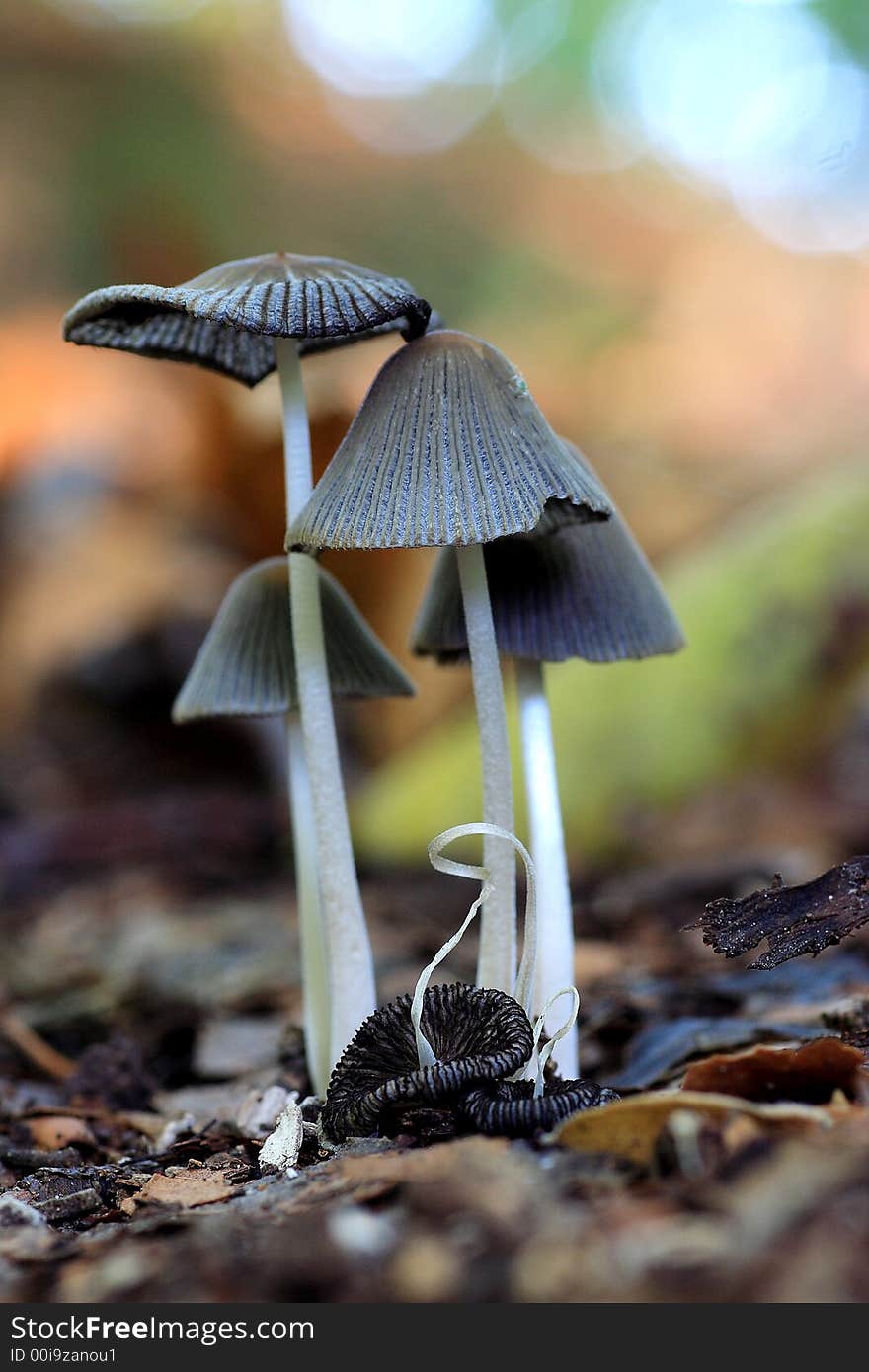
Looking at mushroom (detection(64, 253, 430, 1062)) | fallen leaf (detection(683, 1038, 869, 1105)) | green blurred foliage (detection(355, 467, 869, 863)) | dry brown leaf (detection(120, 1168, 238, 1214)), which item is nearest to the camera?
fallen leaf (detection(683, 1038, 869, 1105))

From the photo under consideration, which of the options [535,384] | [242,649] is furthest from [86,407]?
[242,649]

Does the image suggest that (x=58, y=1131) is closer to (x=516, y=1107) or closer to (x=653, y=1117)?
(x=516, y=1107)

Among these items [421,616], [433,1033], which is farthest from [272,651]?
[433,1033]

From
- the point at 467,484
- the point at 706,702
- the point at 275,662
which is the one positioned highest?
the point at 706,702

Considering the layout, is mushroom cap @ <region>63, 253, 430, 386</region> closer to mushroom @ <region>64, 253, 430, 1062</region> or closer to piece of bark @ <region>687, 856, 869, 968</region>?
mushroom @ <region>64, 253, 430, 1062</region>

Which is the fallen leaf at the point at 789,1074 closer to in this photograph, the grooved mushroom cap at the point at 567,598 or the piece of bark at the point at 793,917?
the piece of bark at the point at 793,917

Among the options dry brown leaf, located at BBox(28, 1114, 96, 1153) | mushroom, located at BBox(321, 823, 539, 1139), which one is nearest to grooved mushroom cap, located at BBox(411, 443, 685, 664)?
mushroom, located at BBox(321, 823, 539, 1139)

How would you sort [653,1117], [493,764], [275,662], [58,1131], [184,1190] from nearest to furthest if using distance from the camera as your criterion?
[653,1117] < [184,1190] < [493,764] < [58,1131] < [275,662]
